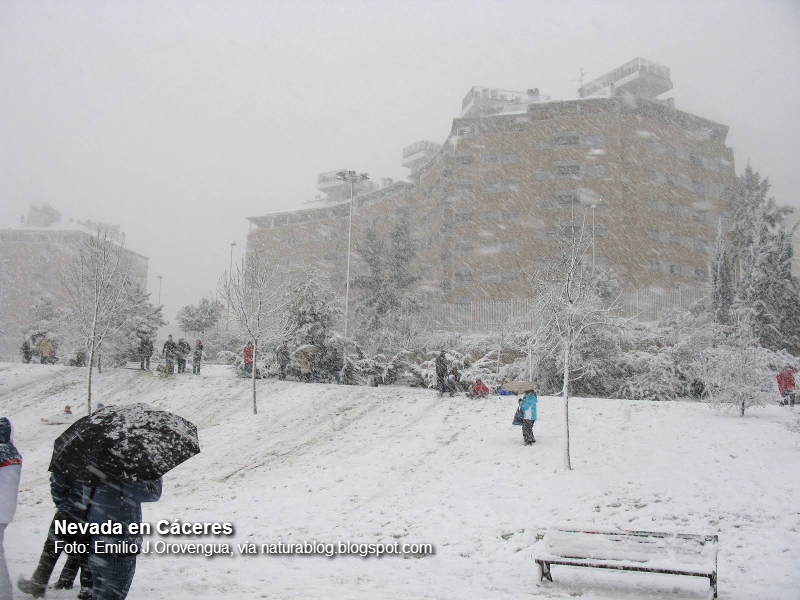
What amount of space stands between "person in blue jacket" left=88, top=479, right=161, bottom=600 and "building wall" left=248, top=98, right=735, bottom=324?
43903mm

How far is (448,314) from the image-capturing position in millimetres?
32312

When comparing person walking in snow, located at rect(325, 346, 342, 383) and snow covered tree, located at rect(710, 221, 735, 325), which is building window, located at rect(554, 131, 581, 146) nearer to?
snow covered tree, located at rect(710, 221, 735, 325)

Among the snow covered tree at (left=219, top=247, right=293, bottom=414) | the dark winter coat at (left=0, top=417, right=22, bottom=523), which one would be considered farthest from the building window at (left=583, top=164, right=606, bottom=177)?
the dark winter coat at (left=0, top=417, right=22, bottom=523)

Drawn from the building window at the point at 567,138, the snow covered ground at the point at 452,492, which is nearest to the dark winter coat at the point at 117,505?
the snow covered ground at the point at 452,492

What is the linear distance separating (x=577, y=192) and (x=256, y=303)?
36.1m

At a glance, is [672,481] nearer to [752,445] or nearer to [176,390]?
[752,445]

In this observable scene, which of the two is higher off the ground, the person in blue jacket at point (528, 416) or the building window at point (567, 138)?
the building window at point (567, 138)

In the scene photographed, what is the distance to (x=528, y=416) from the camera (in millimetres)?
13000

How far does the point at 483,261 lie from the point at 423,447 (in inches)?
1495

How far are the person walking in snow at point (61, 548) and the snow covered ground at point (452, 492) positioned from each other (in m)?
0.21

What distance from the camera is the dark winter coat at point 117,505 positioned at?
4.86 metres

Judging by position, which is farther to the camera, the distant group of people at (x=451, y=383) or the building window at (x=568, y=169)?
the building window at (x=568, y=169)

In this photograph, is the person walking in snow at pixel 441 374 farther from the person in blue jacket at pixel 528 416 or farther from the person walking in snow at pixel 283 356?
the person walking in snow at pixel 283 356

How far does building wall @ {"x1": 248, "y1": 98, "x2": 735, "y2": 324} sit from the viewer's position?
48094mm
